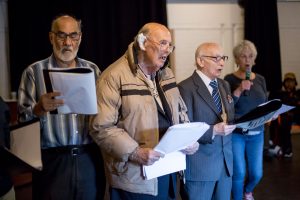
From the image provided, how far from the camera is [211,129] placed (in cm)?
200

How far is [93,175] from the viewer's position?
70.8 inches

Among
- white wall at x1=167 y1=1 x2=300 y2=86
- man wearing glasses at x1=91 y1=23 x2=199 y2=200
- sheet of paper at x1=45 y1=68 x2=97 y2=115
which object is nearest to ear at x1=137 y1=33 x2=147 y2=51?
man wearing glasses at x1=91 y1=23 x2=199 y2=200

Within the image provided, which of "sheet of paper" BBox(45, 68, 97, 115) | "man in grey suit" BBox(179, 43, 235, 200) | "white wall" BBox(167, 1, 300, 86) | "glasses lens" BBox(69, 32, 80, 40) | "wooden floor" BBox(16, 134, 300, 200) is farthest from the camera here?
"white wall" BBox(167, 1, 300, 86)

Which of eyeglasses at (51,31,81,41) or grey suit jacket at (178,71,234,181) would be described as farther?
grey suit jacket at (178,71,234,181)

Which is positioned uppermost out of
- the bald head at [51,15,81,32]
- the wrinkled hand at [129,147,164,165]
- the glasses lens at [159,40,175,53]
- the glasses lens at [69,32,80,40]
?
the bald head at [51,15,81,32]

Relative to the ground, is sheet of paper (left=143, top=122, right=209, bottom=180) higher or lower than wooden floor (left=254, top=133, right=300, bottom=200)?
higher

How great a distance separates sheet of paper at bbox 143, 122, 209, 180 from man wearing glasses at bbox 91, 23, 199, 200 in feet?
0.13

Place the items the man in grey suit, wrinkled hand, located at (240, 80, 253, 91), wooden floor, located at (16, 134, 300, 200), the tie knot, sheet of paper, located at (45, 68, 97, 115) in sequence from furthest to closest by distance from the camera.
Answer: wooden floor, located at (16, 134, 300, 200) → wrinkled hand, located at (240, 80, 253, 91) → the tie knot → the man in grey suit → sheet of paper, located at (45, 68, 97, 115)

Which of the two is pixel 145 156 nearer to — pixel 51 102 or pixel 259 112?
pixel 51 102

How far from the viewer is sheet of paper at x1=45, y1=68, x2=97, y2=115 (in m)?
1.42

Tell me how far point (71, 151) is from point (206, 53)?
1.02m

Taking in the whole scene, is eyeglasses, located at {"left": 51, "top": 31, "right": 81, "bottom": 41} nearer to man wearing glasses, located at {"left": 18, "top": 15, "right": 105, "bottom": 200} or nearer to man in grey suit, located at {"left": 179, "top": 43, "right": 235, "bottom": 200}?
man wearing glasses, located at {"left": 18, "top": 15, "right": 105, "bottom": 200}

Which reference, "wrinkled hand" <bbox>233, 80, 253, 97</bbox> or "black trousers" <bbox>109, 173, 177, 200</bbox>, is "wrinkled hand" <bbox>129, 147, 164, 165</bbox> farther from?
"wrinkled hand" <bbox>233, 80, 253, 97</bbox>

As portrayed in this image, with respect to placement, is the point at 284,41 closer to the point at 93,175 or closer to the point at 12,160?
the point at 93,175
